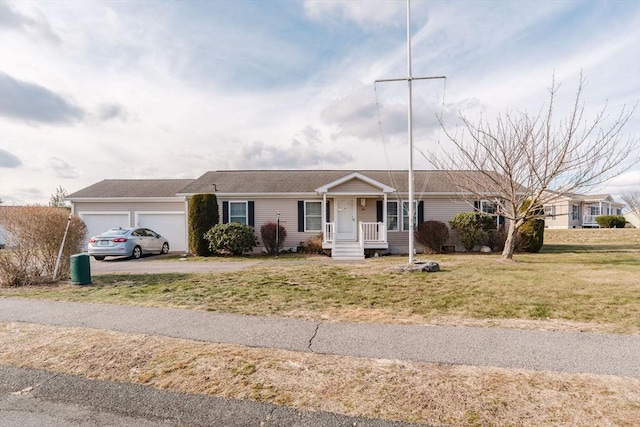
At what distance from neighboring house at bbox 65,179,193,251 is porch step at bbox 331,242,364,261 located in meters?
8.44

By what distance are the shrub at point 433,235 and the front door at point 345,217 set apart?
10.5 feet

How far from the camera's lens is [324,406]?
3.21 m

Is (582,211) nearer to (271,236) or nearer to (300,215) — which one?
(300,215)

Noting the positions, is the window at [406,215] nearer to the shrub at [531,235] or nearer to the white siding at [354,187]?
the white siding at [354,187]

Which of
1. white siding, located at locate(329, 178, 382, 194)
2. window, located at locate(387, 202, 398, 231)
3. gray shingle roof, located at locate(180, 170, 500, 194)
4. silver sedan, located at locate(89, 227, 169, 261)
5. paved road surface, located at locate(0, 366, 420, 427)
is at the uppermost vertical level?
gray shingle roof, located at locate(180, 170, 500, 194)

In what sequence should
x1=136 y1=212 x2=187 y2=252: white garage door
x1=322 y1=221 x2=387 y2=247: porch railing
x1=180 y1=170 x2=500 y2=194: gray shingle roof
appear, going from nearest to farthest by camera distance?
1. x1=322 y1=221 x2=387 y2=247: porch railing
2. x1=180 y1=170 x2=500 y2=194: gray shingle roof
3. x1=136 y1=212 x2=187 y2=252: white garage door

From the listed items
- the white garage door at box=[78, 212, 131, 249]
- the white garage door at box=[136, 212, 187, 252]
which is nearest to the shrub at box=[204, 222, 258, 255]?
the white garage door at box=[136, 212, 187, 252]

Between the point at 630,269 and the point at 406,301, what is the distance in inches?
326

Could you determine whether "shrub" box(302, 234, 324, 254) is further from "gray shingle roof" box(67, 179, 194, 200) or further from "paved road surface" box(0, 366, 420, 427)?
"paved road surface" box(0, 366, 420, 427)

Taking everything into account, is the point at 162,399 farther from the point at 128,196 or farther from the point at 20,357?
the point at 128,196

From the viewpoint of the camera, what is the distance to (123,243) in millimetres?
15055

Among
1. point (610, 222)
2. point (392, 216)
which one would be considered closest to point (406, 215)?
point (392, 216)

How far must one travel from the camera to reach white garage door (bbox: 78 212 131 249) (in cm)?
1867

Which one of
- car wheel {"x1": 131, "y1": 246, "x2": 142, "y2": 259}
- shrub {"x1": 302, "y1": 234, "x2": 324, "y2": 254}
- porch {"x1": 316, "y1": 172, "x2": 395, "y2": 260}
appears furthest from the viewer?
shrub {"x1": 302, "y1": 234, "x2": 324, "y2": 254}
